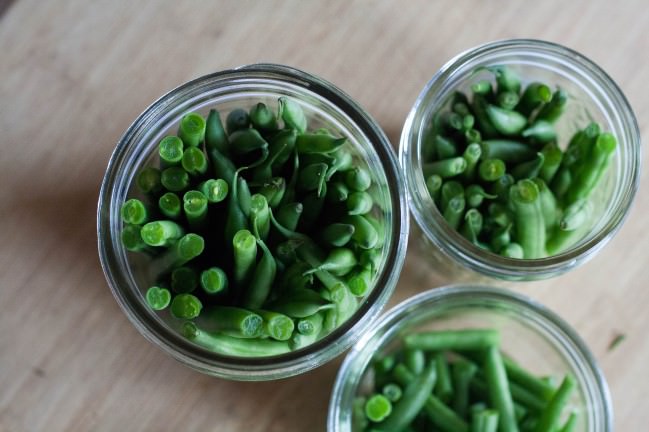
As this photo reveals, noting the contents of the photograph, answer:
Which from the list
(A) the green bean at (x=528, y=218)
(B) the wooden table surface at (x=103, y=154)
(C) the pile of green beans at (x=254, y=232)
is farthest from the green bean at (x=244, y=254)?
(A) the green bean at (x=528, y=218)

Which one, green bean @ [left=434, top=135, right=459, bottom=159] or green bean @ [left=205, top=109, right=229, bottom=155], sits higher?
green bean @ [left=434, top=135, right=459, bottom=159]

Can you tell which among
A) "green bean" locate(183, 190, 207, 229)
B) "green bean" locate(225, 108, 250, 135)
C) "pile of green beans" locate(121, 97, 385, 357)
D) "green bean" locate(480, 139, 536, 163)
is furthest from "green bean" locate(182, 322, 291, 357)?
"green bean" locate(480, 139, 536, 163)

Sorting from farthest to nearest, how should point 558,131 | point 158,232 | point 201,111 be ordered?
point 558,131 → point 201,111 → point 158,232

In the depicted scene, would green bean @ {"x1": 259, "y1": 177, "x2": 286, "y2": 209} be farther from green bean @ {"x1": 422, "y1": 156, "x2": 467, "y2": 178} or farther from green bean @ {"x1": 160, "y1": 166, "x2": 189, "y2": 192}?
green bean @ {"x1": 422, "y1": 156, "x2": 467, "y2": 178}

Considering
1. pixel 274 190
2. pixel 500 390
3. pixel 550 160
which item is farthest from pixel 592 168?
pixel 274 190

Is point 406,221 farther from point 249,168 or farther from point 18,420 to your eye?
point 18,420

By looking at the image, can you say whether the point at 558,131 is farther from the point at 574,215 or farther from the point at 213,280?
the point at 213,280

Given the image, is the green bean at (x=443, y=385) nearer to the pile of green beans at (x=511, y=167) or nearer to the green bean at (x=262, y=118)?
the pile of green beans at (x=511, y=167)
